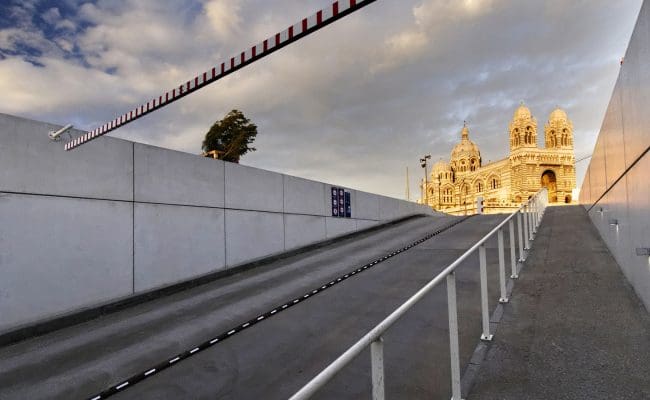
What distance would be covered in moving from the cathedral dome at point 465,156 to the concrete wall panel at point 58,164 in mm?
113729

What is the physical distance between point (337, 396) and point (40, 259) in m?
5.56

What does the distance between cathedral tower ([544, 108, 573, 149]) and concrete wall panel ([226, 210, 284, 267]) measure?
93022 millimetres

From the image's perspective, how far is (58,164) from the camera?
6.45 metres

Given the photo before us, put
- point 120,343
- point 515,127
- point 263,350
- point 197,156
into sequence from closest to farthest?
1. point 263,350
2. point 120,343
3. point 197,156
4. point 515,127

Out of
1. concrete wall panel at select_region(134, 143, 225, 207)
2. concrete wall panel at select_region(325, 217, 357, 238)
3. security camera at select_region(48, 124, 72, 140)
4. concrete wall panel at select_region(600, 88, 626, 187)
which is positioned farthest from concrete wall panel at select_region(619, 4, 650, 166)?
concrete wall panel at select_region(325, 217, 357, 238)

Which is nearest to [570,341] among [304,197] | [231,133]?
[304,197]

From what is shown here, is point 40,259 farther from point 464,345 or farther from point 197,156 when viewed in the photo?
point 464,345

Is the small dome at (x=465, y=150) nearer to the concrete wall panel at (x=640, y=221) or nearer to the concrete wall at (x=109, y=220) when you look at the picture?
the concrete wall at (x=109, y=220)

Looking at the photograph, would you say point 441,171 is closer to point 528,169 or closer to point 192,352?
point 528,169

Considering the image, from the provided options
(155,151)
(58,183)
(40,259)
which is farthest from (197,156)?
(40,259)

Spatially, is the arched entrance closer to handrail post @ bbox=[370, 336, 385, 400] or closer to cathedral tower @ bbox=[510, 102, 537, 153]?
cathedral tower @ bbox=[510, 102, 537, 153]

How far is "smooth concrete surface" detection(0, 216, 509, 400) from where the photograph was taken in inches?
148

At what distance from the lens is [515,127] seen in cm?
8744

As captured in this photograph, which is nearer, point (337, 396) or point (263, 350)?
point (337, 396)
